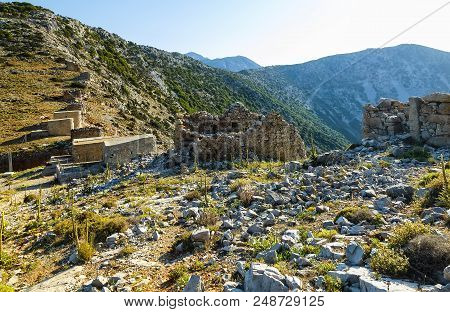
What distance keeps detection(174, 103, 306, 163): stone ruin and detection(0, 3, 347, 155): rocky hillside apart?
57.4ft

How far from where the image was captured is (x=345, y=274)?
5.14 metres

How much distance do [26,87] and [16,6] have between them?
4106 cm

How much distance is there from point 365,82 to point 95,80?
164467 mm

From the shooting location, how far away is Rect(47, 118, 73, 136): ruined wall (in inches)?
1287

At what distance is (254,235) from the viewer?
7.55m

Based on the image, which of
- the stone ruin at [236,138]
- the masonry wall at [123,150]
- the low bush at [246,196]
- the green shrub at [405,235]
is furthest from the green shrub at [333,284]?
the masonry wall at [123,150]

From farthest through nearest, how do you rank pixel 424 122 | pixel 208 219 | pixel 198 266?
pixel 424 122 → pixel 208 219 → pixel 198 266

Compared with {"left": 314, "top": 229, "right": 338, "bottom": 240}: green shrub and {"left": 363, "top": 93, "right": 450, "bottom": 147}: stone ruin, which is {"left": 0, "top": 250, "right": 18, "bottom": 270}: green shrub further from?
{"left": 363, "top": 93, "right": 450, "bottom": 147}: stone ruin

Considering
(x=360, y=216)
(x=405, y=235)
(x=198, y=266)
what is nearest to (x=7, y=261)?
(x=198, y=266)

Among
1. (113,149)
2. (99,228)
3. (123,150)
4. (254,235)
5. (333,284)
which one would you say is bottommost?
(99,228)

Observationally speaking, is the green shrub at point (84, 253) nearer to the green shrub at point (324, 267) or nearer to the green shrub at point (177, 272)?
the green shrub at point (177, 272)

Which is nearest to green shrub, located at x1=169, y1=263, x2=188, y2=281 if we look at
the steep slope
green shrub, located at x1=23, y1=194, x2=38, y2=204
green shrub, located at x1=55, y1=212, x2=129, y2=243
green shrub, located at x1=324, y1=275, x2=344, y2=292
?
green shrub, located at x1=324, y1=275, x2=344, y2=292

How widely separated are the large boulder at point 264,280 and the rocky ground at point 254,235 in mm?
16

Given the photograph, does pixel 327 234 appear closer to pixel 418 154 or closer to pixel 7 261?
pixel 7 261
